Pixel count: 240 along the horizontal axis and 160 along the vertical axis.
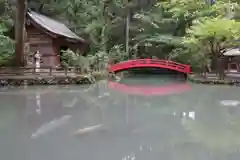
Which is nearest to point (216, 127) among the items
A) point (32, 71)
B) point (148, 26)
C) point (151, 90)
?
point (151, 90)

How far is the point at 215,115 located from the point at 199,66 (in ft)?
44.8

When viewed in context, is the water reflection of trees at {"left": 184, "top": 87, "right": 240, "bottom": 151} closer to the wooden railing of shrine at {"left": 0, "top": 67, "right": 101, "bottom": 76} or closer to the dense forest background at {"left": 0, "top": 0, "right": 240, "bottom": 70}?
the wooden railing of shrine at {"left": 0, "top": 67, "right": 101, "bottom": 76}

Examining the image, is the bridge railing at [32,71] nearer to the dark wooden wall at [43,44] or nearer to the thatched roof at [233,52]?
the dark wooden wall at [43,44]

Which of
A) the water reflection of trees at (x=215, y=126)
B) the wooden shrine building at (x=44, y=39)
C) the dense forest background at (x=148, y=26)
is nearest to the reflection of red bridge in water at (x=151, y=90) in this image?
the water reflection of trees at (x=215, y=126)

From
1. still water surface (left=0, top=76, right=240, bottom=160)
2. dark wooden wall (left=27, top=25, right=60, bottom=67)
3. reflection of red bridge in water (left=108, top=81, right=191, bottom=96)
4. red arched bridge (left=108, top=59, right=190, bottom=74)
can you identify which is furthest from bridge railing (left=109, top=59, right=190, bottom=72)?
still water surface (left=0, top=76, right=240, bottom=160)

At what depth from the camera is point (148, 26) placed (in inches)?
1008

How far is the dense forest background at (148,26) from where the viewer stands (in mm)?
19141

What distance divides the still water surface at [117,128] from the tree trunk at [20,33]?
468 cm

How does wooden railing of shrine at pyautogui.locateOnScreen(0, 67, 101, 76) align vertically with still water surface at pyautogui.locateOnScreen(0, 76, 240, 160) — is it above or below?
above

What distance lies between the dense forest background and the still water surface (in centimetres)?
736

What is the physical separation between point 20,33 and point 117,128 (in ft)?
36.0

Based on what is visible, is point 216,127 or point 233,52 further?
point 233,52

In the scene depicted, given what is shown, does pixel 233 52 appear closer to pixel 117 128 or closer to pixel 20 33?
pixel 20 33

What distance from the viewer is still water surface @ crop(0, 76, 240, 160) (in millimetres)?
5387
